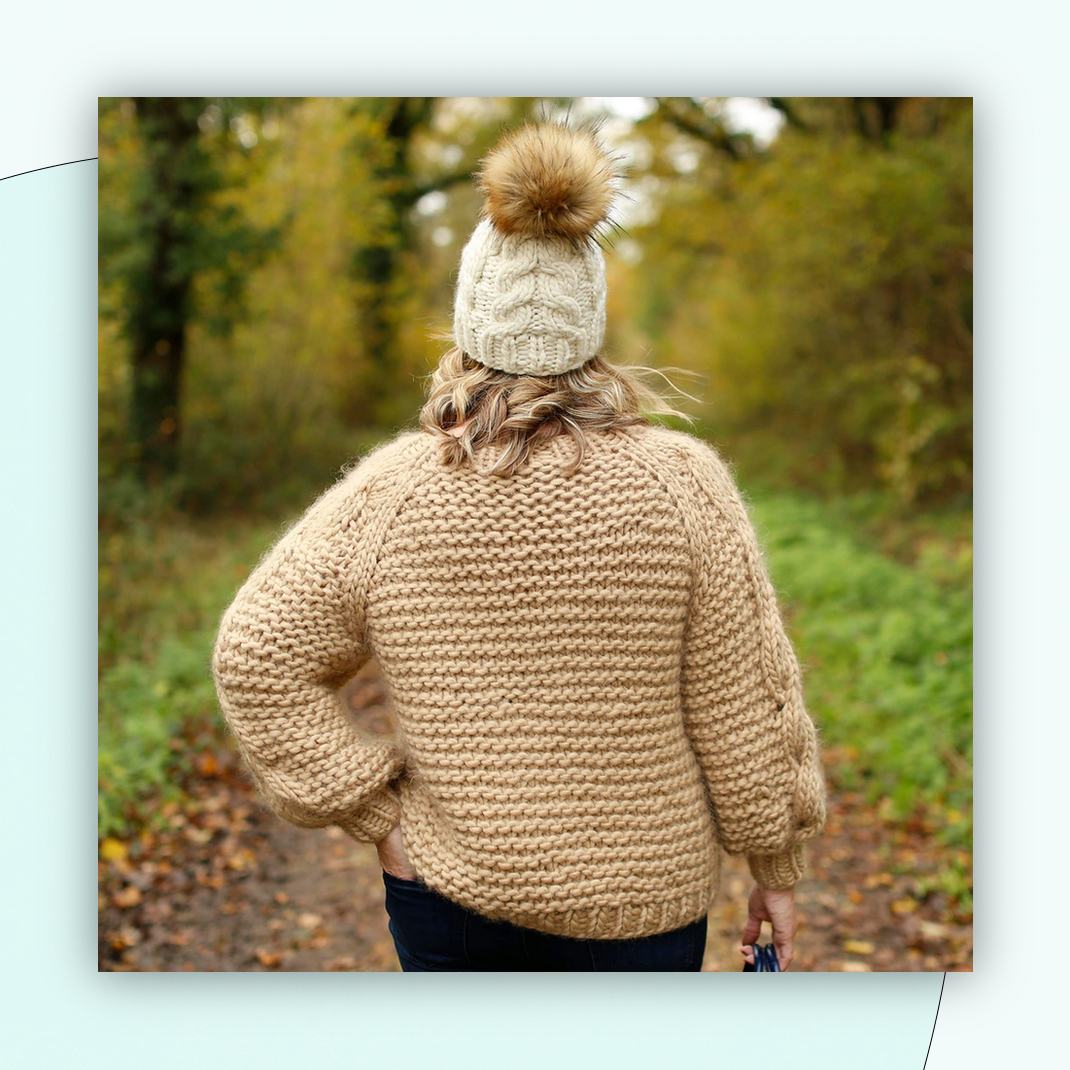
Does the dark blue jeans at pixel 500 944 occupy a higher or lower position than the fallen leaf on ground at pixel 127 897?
higher

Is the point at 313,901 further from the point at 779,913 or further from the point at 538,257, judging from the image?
the point at 538,257

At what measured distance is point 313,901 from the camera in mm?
3232

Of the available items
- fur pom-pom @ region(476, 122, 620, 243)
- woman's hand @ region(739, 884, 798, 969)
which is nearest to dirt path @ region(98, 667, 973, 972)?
woman's hand @ region(739, 884, 798, 969)

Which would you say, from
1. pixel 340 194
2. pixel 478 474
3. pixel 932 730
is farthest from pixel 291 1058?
pixel 340 194

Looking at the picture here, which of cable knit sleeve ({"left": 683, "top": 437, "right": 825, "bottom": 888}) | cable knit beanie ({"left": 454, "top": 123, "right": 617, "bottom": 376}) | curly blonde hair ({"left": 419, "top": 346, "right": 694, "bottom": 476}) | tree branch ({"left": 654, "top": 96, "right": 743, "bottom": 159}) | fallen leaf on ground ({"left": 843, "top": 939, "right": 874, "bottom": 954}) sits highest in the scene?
tree branch ({"left": 654, "top": 96, "right": 743, "bottom": 159})

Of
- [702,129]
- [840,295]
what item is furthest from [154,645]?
[840,295]

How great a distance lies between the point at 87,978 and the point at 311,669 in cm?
123

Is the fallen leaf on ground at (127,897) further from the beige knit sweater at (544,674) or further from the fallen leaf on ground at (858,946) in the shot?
the fallen leaf on ground at (858,946)

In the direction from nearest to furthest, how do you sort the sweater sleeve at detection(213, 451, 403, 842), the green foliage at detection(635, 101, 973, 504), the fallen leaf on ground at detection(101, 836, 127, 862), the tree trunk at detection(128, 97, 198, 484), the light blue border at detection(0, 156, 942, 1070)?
1. the sweater sleeve at detection(213, 451, 403, 842)
2. the light blue border at detection(0, 156, 942, 1070)
3. the fallen leaf on ground at detection(101, 836, 127, 862)
4. the tree trunk at detection(128, 97, 198, 484)
5. the green foliage at detection(635, 101, 973, 504)

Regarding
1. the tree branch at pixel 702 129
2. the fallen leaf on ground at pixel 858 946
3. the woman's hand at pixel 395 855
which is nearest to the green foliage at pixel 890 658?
the fallen leaf on ground at pixel 858 946

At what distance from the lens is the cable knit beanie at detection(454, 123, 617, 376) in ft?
4.33

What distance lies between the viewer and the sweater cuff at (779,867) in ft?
5.16

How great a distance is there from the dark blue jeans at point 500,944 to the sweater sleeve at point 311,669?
13cm

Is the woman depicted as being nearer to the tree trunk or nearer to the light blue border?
the light blue border
